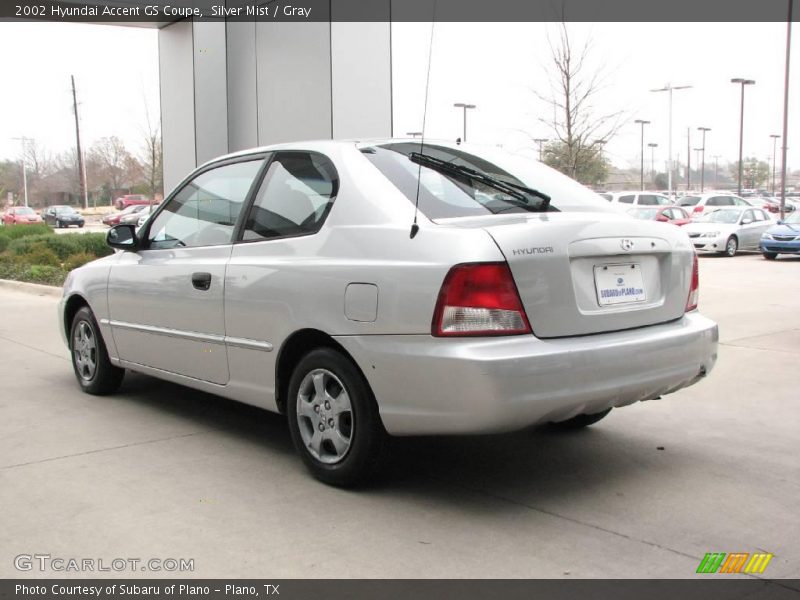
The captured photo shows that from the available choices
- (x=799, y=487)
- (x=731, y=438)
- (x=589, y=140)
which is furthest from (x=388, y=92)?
(x=799, y=487)

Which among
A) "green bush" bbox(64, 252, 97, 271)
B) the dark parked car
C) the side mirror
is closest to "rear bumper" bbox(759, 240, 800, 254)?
"green bush" bbox(64, 252, 97, 271)

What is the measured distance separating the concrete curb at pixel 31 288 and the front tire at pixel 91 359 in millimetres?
7992

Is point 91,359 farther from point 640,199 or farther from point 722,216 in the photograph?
point 640,199

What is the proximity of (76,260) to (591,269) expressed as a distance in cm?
1609

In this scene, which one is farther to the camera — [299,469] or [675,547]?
[299,469]

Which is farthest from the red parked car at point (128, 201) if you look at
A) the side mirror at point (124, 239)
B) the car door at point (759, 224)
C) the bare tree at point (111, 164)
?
the side mirror at point (124, 239)

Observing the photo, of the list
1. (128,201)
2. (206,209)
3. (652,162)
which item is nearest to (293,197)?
(206,209)

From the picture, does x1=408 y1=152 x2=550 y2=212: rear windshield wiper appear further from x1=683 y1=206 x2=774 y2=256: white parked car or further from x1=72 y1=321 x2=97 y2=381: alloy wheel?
x1=683 y1=206 x2=774 y2=256: white parked car

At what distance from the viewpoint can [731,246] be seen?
77.2 feet

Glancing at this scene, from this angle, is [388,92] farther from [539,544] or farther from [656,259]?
[539,544]

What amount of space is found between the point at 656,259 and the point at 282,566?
90.4 inches

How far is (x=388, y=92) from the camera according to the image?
1267 cm

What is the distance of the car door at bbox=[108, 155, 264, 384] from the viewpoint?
4.96 meters

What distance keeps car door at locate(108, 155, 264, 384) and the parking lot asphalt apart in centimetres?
49
